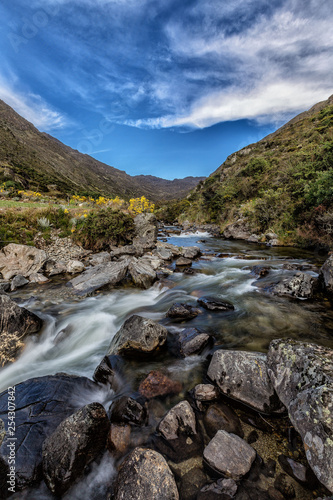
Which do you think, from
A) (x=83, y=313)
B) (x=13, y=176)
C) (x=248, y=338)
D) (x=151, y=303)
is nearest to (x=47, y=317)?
(x=83, y=313)

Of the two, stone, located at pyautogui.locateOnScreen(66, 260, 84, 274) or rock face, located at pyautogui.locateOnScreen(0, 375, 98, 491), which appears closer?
rock face, located at pyautogui.locateOnScreen(0, 375, 98, 491)

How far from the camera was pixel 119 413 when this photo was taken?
3297 millimetres

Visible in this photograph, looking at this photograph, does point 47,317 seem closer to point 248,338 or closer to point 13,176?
point 248,338

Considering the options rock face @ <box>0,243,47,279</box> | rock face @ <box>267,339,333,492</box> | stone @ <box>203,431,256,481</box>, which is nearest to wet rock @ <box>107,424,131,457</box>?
stone @ <box>203,431,256,481</box>

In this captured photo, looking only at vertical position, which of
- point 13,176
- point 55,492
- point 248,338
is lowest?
point 55,492

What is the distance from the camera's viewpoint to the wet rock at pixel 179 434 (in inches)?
110

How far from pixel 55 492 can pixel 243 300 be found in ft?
22.2

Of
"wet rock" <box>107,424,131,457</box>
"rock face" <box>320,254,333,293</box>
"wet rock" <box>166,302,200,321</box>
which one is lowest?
"wet rock" <box>107,424,131,457</box>

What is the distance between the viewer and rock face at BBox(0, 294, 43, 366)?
Answer: 5.17 m

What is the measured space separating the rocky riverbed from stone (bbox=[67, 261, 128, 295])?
220 cm

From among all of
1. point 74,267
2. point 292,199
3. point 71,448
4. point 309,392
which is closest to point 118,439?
point 71,448

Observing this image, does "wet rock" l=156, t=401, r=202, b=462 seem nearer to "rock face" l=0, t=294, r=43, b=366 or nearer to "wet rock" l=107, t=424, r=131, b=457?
"wet rock" l=107, t=424, r=131, b=457

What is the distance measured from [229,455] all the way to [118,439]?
1604 millimetres

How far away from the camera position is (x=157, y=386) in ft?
12.7
